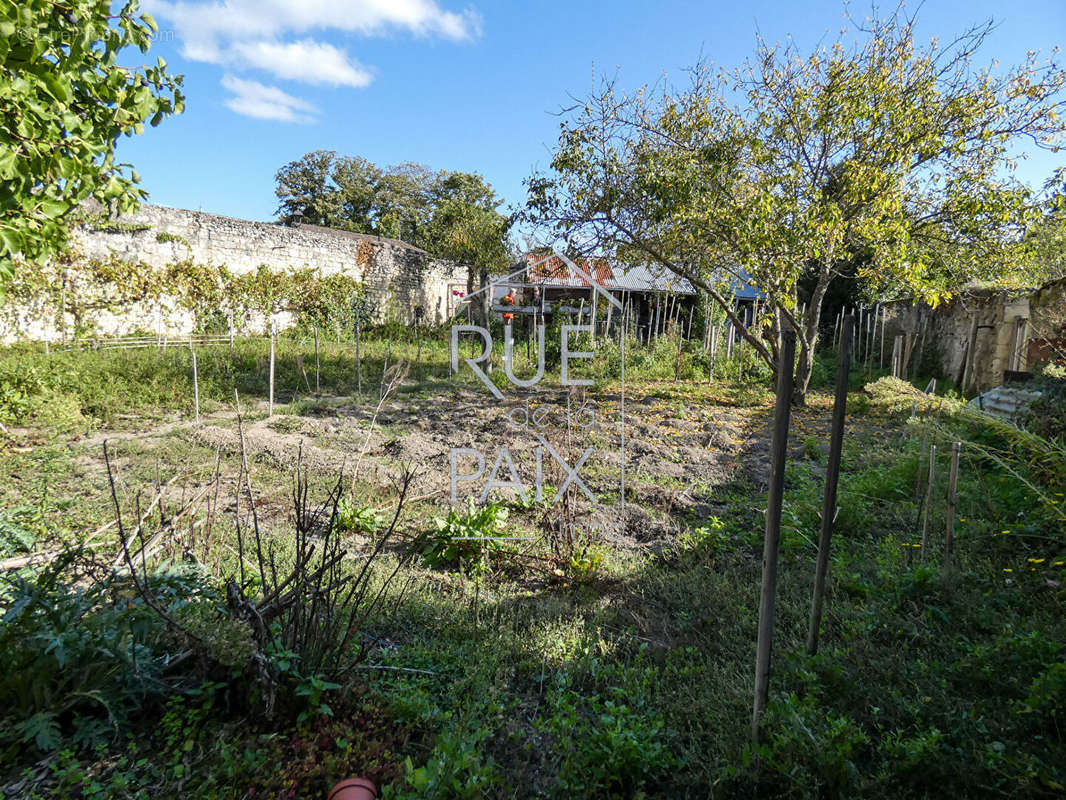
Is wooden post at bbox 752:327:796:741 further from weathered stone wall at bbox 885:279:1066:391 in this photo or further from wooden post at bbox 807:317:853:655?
weathered stone wall at bbox 885:279:1066:391

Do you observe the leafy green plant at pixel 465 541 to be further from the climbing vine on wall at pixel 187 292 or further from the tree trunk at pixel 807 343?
the climbing vine on wall at pixel 187 292

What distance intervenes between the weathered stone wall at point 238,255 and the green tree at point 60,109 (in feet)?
30.6

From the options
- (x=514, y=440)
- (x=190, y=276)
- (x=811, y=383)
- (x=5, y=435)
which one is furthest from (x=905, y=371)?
(x=190, y=276)

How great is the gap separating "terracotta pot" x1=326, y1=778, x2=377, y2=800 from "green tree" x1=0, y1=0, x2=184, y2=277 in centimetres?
203

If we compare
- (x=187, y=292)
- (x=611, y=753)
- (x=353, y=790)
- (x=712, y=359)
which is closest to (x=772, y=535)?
(x=611, y=753)

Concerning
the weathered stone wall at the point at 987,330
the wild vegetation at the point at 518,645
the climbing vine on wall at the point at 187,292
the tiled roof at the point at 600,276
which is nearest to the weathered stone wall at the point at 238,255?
the climbing vine on wall at the point at 187,292

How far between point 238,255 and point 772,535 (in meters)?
13.9

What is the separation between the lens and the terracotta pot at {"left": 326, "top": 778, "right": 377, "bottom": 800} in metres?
1.42

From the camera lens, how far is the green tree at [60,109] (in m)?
1.75

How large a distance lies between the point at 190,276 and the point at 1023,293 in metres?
15.1

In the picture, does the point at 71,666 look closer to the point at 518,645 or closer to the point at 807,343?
the point at 518,645

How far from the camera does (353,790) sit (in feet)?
4.72

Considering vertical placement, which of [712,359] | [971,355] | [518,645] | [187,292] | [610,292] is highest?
[610,292]

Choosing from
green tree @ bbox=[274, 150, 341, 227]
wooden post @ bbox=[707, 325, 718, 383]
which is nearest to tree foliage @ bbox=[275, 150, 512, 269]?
green tree @ bbox=[274, 150, 341, 227]
